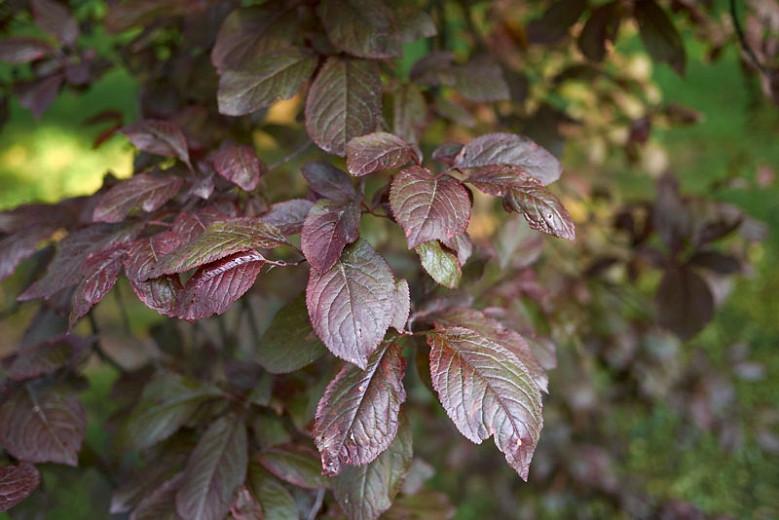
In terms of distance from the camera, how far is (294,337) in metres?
0.91

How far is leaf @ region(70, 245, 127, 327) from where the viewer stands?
0.78 metres

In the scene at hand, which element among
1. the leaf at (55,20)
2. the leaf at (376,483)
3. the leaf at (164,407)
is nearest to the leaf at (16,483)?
the leaf at (164,407)

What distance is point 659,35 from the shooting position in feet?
4.24

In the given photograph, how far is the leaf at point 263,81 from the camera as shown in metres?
0.97

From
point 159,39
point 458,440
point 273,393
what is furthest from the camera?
point 458,440

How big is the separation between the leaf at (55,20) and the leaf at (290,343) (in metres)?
0.73

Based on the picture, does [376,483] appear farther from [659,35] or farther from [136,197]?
[659,35]

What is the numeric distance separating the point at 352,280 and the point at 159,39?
1122 mm

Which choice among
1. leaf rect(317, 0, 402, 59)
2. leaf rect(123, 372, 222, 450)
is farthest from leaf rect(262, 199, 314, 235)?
leaf rect(123, 372, 222, 450)

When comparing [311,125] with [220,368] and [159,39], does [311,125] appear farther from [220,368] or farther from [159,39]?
[159,39]

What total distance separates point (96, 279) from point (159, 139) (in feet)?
0.91

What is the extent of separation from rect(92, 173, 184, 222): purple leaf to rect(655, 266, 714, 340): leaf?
3.19 ft

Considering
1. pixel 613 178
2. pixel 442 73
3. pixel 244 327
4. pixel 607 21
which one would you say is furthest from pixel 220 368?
pixel 613 178

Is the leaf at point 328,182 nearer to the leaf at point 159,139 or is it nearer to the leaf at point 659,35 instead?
the leaf at point 159,139
